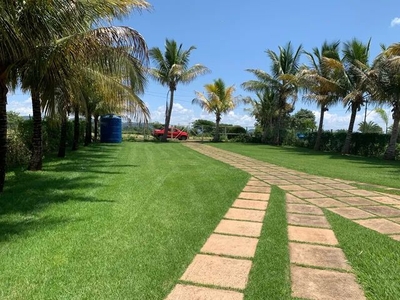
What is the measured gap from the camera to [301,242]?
3.43 m

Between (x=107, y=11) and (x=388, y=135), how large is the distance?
47.0 ft

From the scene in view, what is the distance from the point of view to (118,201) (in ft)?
16.7

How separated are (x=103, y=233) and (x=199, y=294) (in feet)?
5.22

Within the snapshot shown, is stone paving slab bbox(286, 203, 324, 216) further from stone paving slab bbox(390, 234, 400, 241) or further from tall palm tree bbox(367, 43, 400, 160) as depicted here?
tall palm tree bbox(367, 43, 400, 160)

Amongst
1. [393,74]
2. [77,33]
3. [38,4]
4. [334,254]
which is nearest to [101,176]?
[77,33]

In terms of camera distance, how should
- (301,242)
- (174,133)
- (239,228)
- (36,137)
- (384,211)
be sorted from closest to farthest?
(301,242) → (239,228) → (384,211) → (36,137) → (174,133)

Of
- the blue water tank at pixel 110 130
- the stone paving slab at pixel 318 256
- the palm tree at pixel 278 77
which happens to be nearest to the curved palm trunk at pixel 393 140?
the palm tree at pixel 278 77

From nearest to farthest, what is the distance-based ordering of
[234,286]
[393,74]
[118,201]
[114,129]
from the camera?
[234,286]
[118,201]
[393,74]
[114,129]

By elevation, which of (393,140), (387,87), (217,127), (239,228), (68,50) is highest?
(387,87)

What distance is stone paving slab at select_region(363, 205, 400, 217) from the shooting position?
4.49m

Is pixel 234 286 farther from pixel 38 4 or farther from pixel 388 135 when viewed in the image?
pixel 388 135

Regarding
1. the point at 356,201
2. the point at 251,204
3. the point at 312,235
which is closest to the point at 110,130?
the point at 251,204

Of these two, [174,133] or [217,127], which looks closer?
[217,127]

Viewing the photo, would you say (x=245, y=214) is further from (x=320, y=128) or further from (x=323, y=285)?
(x=320, y=128)
